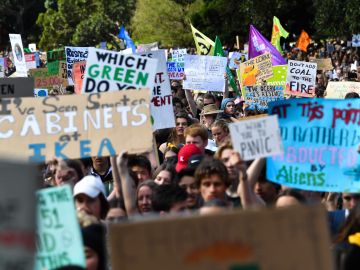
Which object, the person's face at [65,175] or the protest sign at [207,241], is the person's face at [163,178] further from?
the protest sign at [207,241]

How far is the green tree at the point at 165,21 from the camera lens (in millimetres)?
59250

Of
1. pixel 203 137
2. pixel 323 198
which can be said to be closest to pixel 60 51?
pixel 203 137

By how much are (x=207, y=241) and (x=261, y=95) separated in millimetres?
9296

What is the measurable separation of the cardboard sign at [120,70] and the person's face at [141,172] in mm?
610

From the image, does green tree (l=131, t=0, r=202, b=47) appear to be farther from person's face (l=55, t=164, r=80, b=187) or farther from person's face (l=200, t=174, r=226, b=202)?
person's face (l=200, t=174, r=226, b=202)

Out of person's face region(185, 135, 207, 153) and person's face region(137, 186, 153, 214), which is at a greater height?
person's face region(185, 135, 207, 153)

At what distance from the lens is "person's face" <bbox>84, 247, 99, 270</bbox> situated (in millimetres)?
4715

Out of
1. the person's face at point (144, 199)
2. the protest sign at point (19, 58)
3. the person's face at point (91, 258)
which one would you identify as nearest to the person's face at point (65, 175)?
the person's face at point (144, 199)

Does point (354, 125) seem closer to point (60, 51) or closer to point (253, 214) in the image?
point (253, 214)

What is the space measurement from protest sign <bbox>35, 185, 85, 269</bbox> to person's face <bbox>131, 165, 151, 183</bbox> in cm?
295

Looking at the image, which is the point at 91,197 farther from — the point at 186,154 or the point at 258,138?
the point at 186,154

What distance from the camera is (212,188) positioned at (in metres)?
5.70

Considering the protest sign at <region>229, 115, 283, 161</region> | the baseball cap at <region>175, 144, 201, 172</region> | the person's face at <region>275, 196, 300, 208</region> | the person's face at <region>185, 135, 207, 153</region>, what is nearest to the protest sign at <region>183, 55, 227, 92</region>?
the person's face at <region>185, 135, 207, 153</region>

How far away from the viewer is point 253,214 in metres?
3.37
